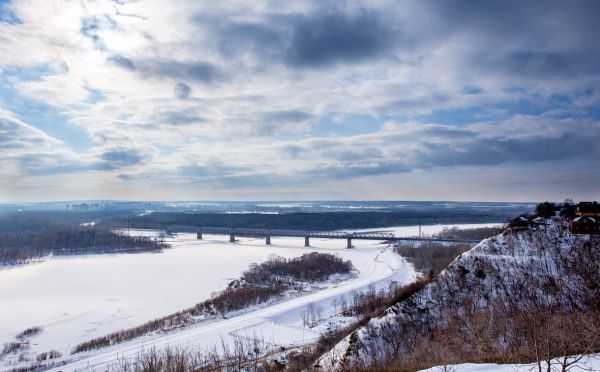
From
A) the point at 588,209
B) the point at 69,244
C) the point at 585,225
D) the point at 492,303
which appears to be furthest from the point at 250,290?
the point at 69,244

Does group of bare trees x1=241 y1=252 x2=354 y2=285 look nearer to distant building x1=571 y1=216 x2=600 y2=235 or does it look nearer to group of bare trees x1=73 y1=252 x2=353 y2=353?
group of bare trees x1=73 y1=252 x2=353 y2=353

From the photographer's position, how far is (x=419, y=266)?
75.8 meters

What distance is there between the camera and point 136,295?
54875 mm

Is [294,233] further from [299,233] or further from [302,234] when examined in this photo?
[302,234]

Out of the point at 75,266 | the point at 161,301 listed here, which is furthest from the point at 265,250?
the point at 161,301

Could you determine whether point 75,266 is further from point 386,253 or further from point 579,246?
point 579,246

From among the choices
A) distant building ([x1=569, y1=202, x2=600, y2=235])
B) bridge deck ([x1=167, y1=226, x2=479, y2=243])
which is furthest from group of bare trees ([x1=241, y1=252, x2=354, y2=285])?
distant building ([x1=569, y1=202, x2=600, y2=235])

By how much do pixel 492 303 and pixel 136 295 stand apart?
45.5 metres

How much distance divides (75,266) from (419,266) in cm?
6983

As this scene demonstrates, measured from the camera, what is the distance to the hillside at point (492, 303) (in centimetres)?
2212

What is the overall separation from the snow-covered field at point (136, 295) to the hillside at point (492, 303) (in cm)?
1108

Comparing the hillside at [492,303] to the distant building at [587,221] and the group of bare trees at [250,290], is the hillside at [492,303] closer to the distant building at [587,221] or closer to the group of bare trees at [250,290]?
the distant building at [587,221]

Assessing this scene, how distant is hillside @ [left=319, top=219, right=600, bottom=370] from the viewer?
22.1m

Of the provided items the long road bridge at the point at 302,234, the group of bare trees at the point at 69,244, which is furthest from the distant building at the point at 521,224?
the group of bare trees at the point at 69,244
